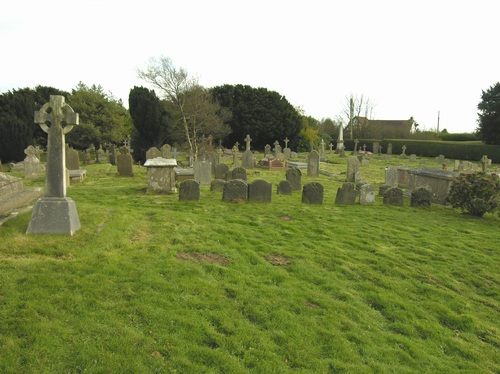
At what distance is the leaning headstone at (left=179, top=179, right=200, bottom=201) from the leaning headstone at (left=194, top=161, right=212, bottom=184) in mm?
4125

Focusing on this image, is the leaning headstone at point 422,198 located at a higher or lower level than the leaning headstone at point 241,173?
lower

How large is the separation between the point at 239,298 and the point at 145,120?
95.0 feet

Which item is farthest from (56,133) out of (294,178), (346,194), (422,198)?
(422,198)

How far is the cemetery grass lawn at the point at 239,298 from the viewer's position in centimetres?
397

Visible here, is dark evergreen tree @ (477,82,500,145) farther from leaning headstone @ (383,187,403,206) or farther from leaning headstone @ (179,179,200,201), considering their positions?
leaning headstone @ (179,179,200,201)

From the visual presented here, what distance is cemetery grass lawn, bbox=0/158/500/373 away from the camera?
3.97 m

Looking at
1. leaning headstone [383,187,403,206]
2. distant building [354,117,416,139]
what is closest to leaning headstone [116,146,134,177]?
leaning headstone [383,187,403,206]

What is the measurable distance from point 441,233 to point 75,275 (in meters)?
8.73

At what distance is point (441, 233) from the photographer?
9.71 meters

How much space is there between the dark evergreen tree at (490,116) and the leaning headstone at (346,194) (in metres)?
31.2

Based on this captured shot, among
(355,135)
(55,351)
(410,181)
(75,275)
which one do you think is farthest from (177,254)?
(355,135)

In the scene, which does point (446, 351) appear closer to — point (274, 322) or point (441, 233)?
point (274, 322)

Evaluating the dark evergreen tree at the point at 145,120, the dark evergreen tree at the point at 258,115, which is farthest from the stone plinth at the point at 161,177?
the dark evergreen tree at the point at 258,115

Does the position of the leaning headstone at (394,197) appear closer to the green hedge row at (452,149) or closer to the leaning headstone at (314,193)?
the leaning headstone at (314,193)
